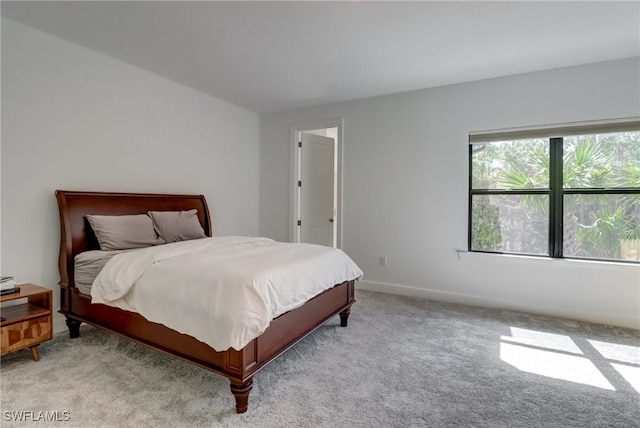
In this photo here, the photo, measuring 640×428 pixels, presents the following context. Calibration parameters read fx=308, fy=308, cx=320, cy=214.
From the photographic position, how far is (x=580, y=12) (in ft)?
7.46

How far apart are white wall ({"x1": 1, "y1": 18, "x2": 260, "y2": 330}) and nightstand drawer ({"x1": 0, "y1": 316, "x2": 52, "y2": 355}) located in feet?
2.02

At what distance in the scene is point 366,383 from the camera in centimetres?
199

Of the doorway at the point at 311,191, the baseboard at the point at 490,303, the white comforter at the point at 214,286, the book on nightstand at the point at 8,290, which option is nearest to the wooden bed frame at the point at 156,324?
the white comforter at the point at 214,286

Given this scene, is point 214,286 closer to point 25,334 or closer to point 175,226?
point 25,334

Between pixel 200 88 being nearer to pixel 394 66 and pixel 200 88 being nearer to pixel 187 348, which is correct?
pixel 394 66

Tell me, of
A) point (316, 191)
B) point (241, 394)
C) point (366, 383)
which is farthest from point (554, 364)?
point (316, 191)

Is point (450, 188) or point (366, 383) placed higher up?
point (450, 188)

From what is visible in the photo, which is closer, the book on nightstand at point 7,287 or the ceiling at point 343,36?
the book on nightstand at point 7,287

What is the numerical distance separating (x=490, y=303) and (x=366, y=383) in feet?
7.37

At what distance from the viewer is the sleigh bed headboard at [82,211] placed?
260cm

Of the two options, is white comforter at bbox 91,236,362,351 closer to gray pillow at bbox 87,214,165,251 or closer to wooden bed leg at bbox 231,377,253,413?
wooden bed leg at bbox 231,377,253,413

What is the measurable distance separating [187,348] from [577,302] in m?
3.66

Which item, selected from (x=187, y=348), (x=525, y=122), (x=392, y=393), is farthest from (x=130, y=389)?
(x=525, y=122)

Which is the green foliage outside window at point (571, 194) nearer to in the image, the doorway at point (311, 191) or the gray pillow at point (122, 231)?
the doorway at point (311, 191)
